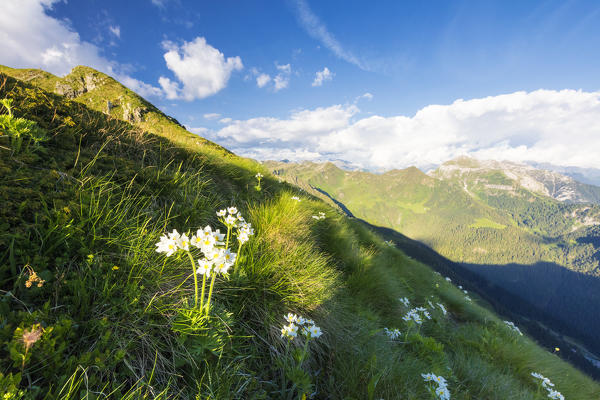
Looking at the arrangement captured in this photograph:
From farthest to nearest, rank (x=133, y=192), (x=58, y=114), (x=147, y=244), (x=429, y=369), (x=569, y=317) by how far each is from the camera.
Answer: (x=569, y=317) → (x=58, y=114) → (x=133, y=192) → (x=429, y=369) → (x=147, y=244)

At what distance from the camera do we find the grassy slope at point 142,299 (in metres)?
1.74

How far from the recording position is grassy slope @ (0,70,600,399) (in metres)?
1.74

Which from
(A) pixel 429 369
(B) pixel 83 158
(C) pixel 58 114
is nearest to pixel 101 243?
(B) pixel 83 158

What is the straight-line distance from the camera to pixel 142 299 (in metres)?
2.29

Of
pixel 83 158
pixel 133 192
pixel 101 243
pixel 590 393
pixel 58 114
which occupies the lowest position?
pixel 590 393

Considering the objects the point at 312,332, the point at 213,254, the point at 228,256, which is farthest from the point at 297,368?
the point at 213,254

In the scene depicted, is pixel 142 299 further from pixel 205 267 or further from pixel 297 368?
pixel 297 368

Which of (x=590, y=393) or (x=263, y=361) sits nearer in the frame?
(x=263, y=361)

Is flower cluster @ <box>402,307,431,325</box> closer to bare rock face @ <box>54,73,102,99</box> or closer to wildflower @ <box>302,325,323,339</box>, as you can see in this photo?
wildflower @ <box>302,325,323,339</box>

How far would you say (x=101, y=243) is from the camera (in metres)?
2.52

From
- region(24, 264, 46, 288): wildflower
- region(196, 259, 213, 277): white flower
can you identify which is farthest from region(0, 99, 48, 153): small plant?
region(196, 259, 213, 277): white flower

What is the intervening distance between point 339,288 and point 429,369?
5.57ft

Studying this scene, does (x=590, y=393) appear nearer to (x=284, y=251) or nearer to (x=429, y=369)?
(x=429, y=369)

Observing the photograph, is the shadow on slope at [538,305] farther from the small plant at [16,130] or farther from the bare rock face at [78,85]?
the small plant at [16,130]
